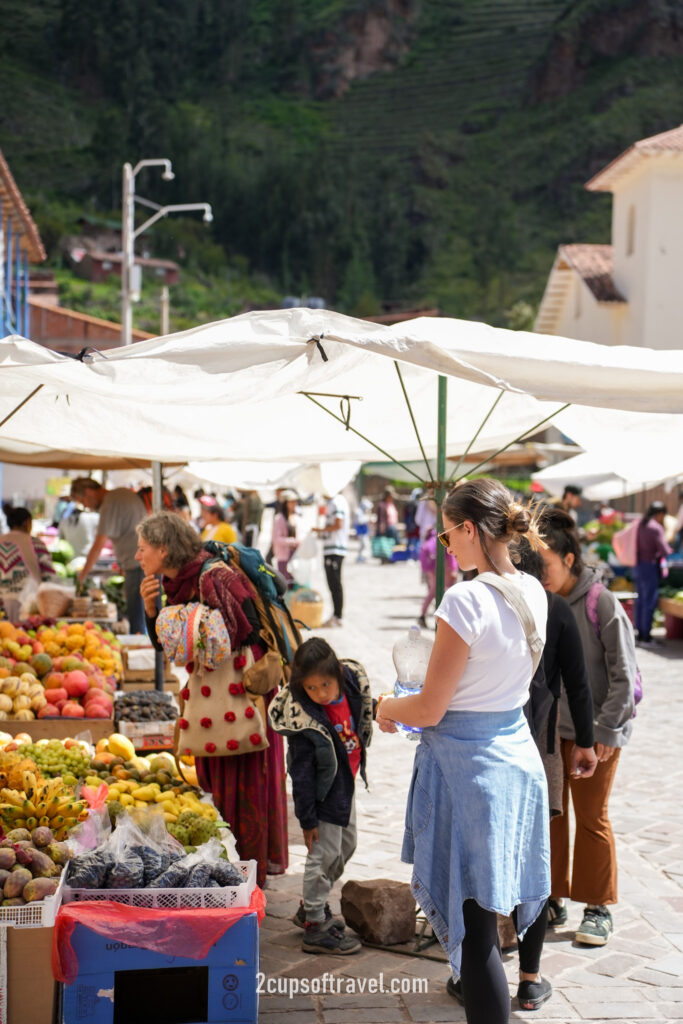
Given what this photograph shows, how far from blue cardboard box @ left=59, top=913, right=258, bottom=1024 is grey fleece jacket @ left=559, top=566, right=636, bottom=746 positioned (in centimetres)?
163

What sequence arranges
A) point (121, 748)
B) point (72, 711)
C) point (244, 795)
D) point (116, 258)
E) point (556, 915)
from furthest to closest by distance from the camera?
point (116, 258)
point (72, 711)
point (121, 748)
point (244, 795)
point (556, 915)

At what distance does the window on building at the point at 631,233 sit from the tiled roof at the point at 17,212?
1542 centimetres

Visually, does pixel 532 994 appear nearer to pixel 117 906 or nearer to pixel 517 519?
pixel 117 906

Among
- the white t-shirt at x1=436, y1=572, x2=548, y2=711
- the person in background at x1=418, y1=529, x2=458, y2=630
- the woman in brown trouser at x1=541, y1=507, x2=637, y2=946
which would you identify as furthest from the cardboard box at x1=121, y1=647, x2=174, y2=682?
the person in background at x1=418, y1=529, x2=458, y2=630

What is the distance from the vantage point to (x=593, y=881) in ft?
15.3

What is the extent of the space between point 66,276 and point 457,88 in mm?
75797

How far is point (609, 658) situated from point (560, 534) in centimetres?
55

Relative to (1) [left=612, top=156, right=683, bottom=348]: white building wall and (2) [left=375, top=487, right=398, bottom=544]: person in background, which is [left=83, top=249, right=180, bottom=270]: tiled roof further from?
(2) [left=375, top=487, right=398, bottom=544]: person in background

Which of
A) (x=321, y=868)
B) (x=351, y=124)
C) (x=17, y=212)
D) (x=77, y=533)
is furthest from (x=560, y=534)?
(x=351, y=124)

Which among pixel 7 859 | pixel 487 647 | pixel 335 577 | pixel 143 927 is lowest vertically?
pixel 335 577

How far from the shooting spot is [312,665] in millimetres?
4523

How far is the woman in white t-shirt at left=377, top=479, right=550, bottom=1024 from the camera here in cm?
319

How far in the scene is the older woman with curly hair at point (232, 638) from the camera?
4.74m

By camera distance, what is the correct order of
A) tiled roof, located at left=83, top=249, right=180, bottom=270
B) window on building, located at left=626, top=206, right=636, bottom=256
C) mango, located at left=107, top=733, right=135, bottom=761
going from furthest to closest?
tiled roof, located at left=83, top=249, right=180, bottom=270, window on building, located at left=626, top=206, right=636, bottom=256, mango, located at left=107, top=733, right=135, bottom=761
